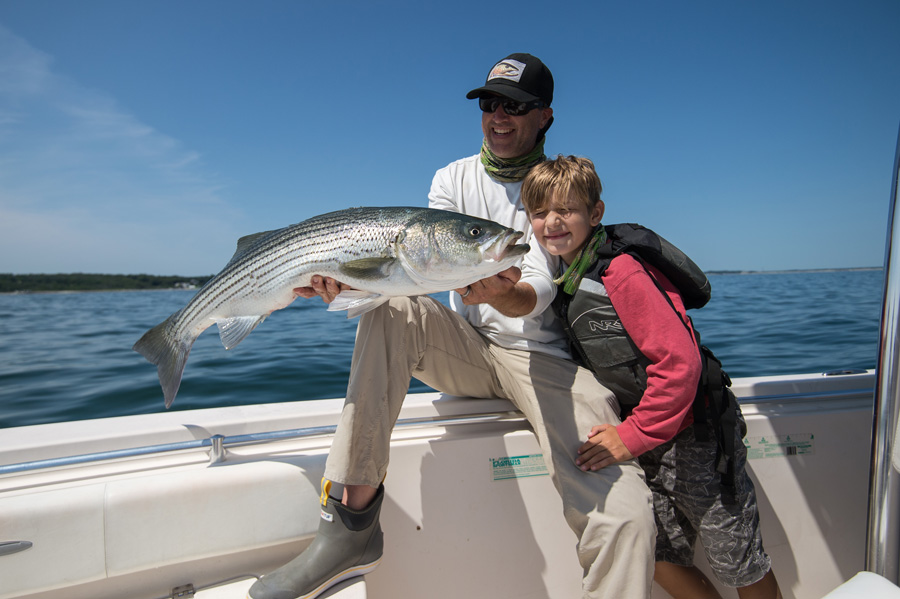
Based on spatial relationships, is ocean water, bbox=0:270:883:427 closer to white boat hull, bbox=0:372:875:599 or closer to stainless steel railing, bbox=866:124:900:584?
white boat hull, bbox=0:372:875:599

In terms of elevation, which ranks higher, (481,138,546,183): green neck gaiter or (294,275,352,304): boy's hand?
(481,138,546,183): green neck gaiter

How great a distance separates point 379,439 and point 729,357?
22.2 ft

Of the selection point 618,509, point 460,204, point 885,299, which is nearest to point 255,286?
point 460,204

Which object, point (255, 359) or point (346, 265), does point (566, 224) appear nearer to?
point (346, 265)

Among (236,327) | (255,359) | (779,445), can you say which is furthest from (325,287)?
(255,359)

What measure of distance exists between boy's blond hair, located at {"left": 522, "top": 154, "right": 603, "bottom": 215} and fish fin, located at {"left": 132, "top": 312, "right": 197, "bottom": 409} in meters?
1.90

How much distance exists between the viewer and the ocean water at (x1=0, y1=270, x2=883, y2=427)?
5258 millimetres

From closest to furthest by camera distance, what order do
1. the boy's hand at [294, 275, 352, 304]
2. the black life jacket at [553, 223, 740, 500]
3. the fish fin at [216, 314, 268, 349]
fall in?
the black life jacket at [553, 223, 740, 500] < the boy's hand at [294, 275, 352, 304] < the fish fin at [216, 314, 268, 349]

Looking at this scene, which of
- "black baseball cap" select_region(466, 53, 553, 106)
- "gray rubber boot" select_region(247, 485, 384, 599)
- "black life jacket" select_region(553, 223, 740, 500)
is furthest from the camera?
"black baseball cap" select_region(466, 53, 553, 106)

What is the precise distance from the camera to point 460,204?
3088mm

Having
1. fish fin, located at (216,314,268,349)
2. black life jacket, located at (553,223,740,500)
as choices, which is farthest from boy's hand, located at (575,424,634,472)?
fish fin, located at (216,314,268,349)

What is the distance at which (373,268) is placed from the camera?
2123mm

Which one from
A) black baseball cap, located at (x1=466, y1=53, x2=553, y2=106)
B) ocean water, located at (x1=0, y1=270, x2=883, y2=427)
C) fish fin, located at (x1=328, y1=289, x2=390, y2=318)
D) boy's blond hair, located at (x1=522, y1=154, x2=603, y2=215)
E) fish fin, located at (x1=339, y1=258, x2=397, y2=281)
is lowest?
ocean water, located at (x1=0, y1=270, x2=883, y2=427)

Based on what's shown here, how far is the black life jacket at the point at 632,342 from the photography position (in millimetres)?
2152
